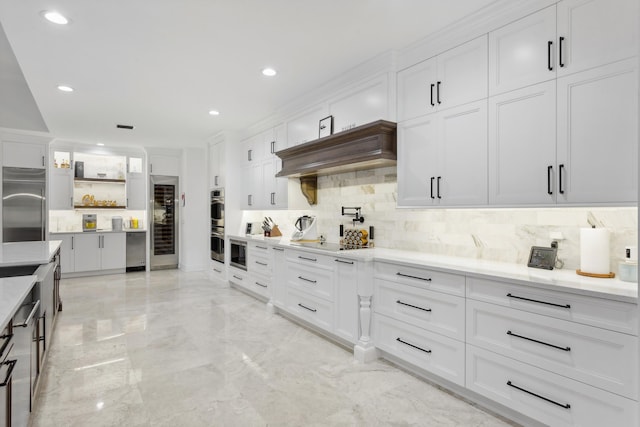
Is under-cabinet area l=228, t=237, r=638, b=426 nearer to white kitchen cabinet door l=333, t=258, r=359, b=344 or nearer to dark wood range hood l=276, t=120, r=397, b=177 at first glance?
white kitchen cabinet door l=333, t=258, r=359, b=344

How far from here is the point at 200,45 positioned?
9.66 ft

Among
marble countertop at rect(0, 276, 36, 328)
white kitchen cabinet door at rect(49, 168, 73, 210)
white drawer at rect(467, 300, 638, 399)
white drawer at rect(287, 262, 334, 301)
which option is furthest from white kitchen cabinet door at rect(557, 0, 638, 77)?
white kitchen cabinet door at rect(49, 168, 73, 210)

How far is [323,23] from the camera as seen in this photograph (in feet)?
8.64

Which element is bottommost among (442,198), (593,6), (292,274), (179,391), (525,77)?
(179,391)

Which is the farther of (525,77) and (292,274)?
(292,274)

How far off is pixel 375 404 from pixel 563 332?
1.21 m

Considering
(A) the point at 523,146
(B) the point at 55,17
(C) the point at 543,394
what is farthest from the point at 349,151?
(B) the point at 55,17

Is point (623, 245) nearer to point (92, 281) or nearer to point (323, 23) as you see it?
point (323, 23)

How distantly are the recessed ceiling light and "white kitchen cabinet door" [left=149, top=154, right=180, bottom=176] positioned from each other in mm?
5199

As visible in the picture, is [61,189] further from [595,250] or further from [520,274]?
[595,250]

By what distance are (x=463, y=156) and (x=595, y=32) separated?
100cm

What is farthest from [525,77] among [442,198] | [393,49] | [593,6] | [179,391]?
[179,391]

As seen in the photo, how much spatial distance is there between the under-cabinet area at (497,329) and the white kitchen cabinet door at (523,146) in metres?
0.51

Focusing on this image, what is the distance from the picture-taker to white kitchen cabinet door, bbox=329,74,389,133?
320 centimetres
